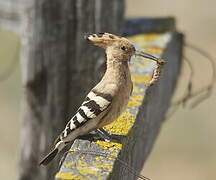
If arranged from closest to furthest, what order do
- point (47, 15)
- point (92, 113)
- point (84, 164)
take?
point (84, 164), point (92, 113), point (47, 15)

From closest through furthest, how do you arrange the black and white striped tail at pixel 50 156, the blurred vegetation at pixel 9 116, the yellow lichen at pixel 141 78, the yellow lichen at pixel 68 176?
the yellow lichen at pixel 68 176 < the black and white striped tail at pixel 50 156 < the yellow lichen at pixel 141 78 < the blurred vegetation at pixel 9 116

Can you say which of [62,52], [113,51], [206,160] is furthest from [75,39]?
[206,160]

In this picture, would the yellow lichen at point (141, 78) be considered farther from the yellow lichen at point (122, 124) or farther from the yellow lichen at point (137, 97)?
the yellow lichen at point (122, 124)

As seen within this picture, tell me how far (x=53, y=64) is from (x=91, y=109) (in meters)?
1.18

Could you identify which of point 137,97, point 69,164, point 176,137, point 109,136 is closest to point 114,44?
point 137,97

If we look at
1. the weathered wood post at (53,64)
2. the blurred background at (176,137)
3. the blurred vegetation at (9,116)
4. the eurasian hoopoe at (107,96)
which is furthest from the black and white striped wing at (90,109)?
the blurred vegetation at (9,116)

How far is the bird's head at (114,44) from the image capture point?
3418mm

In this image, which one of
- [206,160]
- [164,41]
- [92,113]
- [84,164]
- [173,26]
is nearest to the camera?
[84,164]

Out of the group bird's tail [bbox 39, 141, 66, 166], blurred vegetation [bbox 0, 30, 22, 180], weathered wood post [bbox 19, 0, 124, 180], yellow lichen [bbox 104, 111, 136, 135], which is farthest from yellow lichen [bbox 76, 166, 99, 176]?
blurred vegetation [bbox 0, 30, 22, 180]

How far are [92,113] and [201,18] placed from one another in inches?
388

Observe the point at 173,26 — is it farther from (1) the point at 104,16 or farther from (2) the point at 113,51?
(2) the point at 113,51

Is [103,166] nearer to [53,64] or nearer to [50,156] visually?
[50,156]

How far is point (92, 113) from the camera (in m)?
3.39

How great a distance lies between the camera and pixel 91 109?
3.38m
